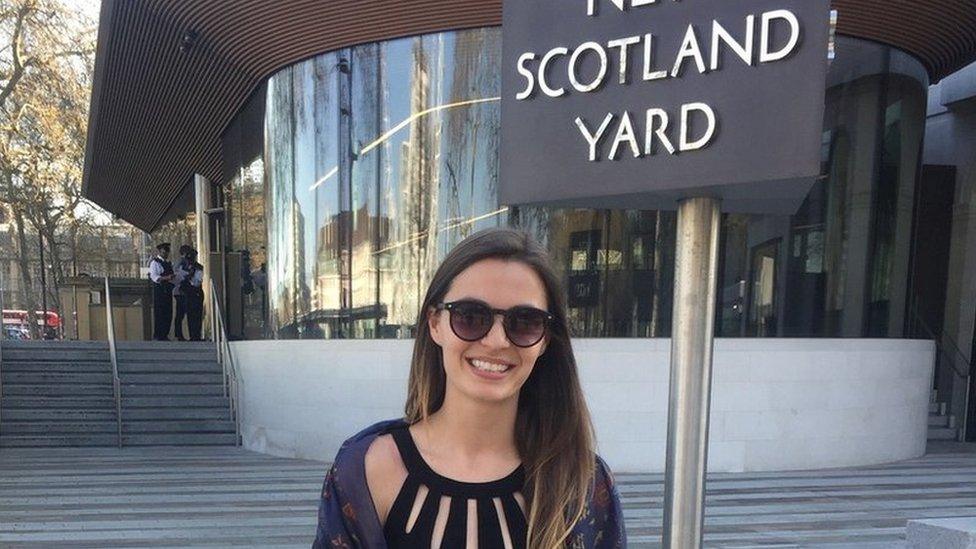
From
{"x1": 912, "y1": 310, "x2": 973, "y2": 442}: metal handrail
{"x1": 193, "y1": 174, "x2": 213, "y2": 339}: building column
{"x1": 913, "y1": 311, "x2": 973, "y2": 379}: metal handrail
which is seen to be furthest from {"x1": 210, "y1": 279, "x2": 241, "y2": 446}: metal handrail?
{"x1": 913, "y1": 311, "x2": 973, "y2": 379}: metal handrail

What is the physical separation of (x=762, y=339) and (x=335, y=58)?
20.3 feet

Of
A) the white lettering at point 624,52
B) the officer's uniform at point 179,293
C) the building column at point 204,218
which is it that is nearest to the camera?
the white lettering at point 624,52

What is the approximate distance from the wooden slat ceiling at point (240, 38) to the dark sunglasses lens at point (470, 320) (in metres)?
6.78

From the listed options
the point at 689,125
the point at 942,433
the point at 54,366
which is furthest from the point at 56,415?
the point at 942,433

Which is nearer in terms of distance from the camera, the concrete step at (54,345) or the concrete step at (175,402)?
the concrete step at (175,402)

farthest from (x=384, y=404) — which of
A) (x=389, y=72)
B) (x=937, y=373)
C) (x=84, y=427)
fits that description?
(x=937, y=373)

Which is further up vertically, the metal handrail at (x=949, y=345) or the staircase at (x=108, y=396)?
the metal handrail at (x=949, y=345)

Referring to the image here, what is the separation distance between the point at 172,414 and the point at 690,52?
1067 cm

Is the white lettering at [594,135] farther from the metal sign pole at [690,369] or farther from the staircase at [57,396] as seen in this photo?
the staircase at [57,396]

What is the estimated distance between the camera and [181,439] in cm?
1002

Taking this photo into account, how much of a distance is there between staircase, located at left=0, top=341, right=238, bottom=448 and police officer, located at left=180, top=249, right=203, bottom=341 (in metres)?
1.91

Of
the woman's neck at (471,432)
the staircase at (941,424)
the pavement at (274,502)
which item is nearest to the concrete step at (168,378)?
the pavement at (274,502)

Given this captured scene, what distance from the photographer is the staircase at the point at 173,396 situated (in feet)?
33.2

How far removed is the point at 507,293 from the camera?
55.7 inches
